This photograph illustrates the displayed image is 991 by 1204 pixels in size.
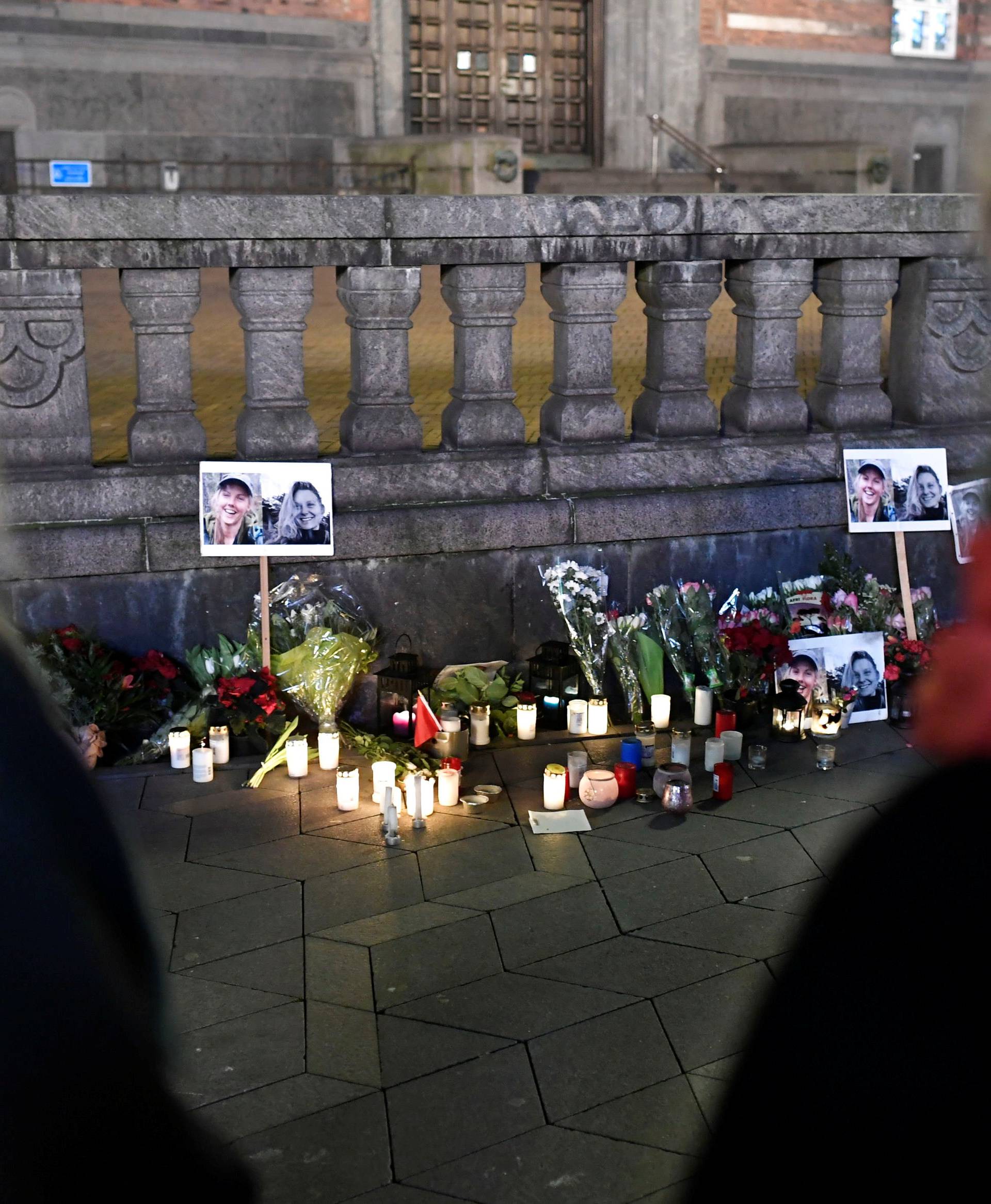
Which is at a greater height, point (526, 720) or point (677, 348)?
point (677, 348)

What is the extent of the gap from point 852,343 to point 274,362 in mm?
2284

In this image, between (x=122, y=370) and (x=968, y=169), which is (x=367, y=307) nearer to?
(x=122, y=370)

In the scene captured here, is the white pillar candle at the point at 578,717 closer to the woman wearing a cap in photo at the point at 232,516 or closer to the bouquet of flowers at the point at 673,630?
the bouquet of flowers at the point at 673,630

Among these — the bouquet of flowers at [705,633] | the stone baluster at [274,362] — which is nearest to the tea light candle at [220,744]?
the stone baluster at [274,362]

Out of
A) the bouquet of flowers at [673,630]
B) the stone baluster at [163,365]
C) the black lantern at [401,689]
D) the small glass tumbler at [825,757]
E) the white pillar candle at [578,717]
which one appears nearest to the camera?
the stone baluster at [163,365]

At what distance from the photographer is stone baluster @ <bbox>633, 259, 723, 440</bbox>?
547 centimetres

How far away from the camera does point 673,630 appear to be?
5598 millimetres

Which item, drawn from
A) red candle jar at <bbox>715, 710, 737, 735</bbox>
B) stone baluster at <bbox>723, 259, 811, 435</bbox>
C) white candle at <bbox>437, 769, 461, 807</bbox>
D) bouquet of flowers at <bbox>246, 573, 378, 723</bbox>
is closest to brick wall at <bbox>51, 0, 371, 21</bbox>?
stone baluster at <bbox>723, 259, 811, 435</bbox>

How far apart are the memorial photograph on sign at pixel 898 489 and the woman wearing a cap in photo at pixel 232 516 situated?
2373 mm

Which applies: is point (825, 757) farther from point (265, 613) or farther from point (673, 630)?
point (265, 613)

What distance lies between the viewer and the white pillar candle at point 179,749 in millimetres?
5047

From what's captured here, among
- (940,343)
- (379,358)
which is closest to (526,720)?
(379,358)

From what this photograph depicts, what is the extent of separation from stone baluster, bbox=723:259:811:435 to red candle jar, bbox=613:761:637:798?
1.63 m

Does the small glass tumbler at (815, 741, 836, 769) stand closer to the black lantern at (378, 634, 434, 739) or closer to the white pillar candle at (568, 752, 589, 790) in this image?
the white pillar candle at (568, 752, 589, 790)
